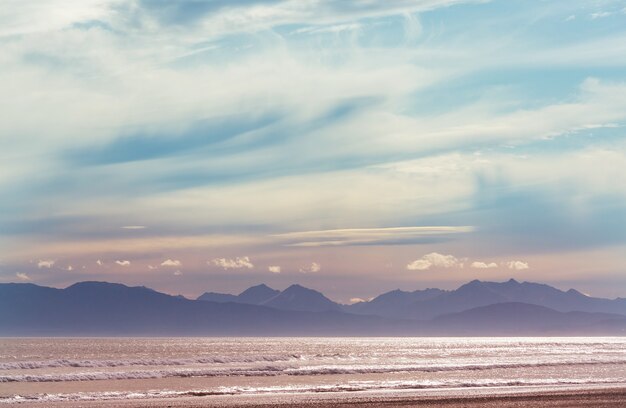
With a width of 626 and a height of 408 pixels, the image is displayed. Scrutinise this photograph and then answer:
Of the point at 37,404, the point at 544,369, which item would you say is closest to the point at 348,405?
the point at 37,404

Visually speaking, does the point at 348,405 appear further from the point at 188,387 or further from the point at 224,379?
the point at 224,379

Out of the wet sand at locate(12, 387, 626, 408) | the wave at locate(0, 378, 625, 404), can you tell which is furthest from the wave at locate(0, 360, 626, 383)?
the wet sand at locate(12, 387, 626, 408)

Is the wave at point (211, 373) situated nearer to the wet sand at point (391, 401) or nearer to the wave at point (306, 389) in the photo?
the wave at point (306, 389)

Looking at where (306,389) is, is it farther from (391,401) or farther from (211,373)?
(211,373)

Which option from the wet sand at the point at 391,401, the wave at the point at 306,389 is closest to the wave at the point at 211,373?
the wave at the point at 306,389

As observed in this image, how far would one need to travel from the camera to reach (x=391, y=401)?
141ft

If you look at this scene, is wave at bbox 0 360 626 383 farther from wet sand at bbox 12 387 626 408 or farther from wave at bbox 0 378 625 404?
wet sand at bbox 12 387 626 408

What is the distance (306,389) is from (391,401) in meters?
9.43

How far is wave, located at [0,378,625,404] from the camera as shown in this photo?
47.2 meters

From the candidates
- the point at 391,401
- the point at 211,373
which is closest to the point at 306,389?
the point at 391,401

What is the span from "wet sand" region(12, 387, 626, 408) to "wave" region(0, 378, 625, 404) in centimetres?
255

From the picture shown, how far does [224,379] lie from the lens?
61562mm

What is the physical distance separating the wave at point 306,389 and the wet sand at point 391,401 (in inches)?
100


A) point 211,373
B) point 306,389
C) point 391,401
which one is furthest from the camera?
point 211,373
